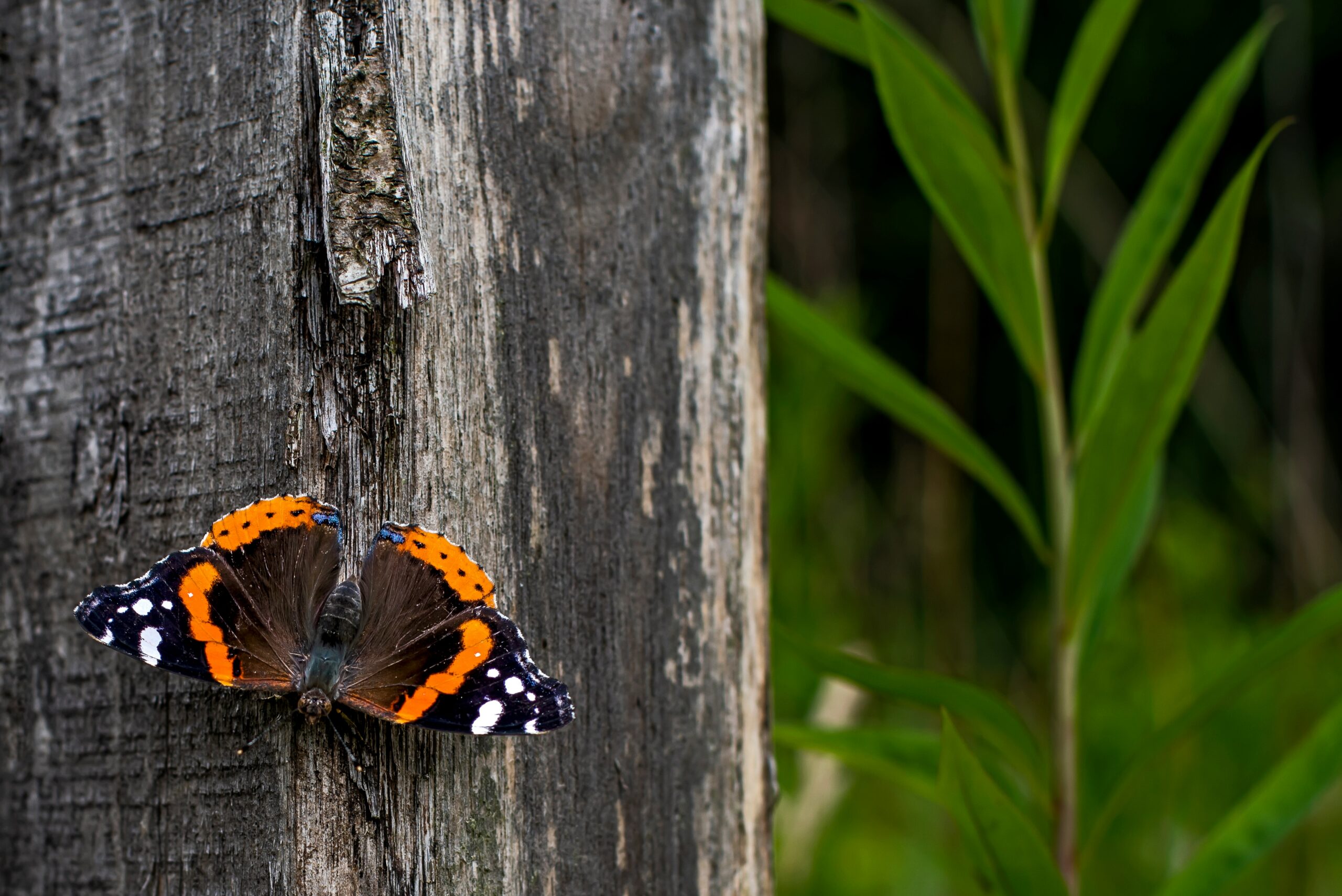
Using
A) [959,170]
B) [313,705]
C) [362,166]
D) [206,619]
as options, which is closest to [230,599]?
[206,619]

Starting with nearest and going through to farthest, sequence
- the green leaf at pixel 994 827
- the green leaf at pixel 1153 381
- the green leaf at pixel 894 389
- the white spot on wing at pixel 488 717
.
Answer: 1. the white spot on wing at pixel 488 717
2. the green leaf at pixel 994 827
3. the green leaf at pixel 1153 381
4. the green leaf at pixel 894 389

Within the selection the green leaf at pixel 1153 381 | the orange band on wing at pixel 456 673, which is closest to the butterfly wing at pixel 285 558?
the orange band on wing at pixel 456 673

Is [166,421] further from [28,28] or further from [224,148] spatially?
[28,28]

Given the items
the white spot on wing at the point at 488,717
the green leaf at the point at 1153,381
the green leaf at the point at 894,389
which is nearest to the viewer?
the white spot on wing at the point at 488,717

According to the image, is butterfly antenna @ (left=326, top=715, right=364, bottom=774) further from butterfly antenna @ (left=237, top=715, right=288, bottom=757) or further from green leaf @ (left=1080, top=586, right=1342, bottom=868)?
green leaf @ (left=1080, top=586, right=1342, bottom=868)

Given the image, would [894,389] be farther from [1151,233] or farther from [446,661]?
[446,661]

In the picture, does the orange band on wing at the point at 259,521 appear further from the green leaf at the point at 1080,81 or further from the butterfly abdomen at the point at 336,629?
the green leaf at the point at 1080,81

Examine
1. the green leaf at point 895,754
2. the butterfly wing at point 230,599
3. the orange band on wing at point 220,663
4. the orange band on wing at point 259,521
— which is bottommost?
the green leaf at point 895,754
